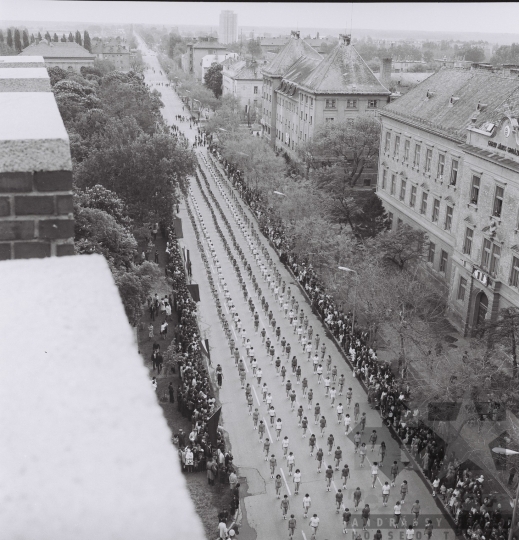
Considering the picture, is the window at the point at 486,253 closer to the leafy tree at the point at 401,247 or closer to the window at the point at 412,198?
the leafy tree at the point at 401,247

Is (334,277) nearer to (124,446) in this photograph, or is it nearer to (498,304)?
(498,304)

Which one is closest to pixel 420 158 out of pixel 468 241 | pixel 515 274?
pixel 468 241

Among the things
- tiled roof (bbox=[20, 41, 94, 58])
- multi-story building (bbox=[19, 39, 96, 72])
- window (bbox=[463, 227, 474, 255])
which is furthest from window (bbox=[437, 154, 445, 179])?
tiled roof (bbox=[20, 41, 94, 58])

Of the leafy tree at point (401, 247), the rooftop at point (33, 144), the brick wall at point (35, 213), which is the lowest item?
the leafy tree at point (401, 247)

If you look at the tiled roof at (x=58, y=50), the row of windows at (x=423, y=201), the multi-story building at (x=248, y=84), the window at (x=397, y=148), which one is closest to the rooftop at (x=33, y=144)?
the row of windows at (x=423, y=201)

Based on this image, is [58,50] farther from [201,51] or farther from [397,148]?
[397,148]

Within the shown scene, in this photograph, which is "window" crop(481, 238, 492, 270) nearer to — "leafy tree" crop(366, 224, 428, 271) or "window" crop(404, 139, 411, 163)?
"leafy tree" crop(366, 224, 428, 271)
